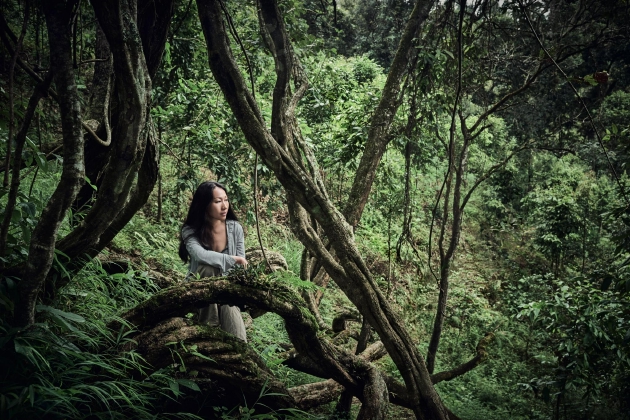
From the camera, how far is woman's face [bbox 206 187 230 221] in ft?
11.5

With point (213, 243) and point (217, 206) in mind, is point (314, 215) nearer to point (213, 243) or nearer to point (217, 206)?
point (217, 206)

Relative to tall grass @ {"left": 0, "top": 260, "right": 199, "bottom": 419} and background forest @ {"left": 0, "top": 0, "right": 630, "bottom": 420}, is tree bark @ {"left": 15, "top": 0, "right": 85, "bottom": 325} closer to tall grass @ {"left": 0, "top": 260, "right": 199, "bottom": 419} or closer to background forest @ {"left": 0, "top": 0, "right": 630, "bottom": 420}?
background forest @ {"left": 0, "top": 0, "right": 630, "bottom": 420}

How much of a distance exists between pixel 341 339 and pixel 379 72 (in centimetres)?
1093

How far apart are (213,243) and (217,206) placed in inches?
12.1

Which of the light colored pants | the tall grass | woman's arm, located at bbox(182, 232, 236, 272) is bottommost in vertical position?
the tall grass

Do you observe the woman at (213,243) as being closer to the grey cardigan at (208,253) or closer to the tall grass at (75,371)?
the grey cardigan at (208,253)

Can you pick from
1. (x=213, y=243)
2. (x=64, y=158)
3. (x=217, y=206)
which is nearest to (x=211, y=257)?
(x=213, y=243)

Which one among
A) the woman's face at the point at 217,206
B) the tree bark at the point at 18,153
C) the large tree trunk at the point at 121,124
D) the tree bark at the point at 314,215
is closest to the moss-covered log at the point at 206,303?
the tree bark at the point at 314,215

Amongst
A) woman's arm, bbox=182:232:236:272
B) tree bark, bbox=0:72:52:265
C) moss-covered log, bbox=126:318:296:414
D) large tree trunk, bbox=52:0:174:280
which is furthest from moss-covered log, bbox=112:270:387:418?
tree bark, bbox=0:72:52:265

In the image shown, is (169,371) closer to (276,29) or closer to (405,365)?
(405,365)

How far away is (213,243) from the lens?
3584 mm

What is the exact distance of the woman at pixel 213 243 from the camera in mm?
3281

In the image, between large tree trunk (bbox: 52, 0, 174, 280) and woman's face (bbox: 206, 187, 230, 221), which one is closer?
large tree trunk (bbox: 52, 0, 174, 280)

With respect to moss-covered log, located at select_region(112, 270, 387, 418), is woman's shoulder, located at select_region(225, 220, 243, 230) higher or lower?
higher
